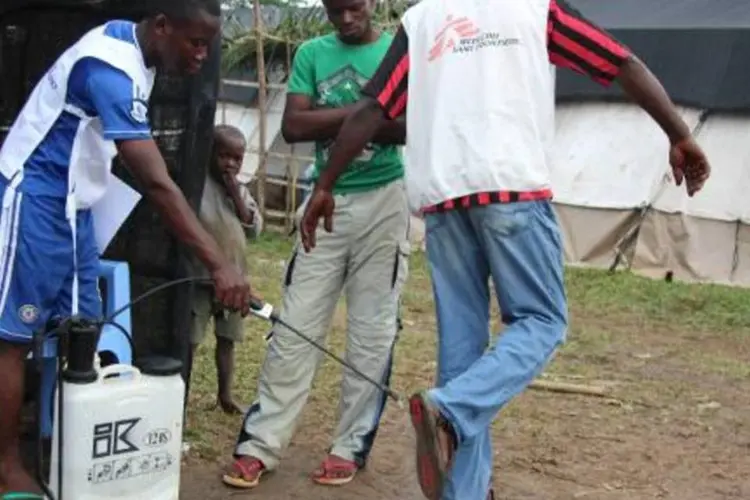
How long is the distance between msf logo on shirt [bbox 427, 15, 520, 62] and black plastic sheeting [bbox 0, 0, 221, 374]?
36.3 inches

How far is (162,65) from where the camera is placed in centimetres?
382

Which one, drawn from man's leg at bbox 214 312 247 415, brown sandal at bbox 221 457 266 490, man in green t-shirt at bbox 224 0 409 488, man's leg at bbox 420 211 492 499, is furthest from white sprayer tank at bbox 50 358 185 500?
man's leg at bbox 214 312 247 415

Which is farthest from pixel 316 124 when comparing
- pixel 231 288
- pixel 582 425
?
pixel 582 425

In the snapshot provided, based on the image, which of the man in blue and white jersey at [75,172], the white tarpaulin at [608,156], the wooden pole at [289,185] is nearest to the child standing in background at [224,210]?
the man in blue and white jersey at [75,172]

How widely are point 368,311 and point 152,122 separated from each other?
1070mm

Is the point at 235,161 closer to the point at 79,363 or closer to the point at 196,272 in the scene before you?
the point at 196,272

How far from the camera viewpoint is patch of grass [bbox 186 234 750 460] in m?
5.96

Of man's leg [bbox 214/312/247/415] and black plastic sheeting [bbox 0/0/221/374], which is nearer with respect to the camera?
black plastic sheeting [bbox 0/0/221/374]

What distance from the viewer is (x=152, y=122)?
14.9 feet

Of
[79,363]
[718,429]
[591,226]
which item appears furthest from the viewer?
[591,226]

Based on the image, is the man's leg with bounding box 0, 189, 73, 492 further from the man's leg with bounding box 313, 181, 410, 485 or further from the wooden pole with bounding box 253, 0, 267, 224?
the wooden pole with bounding box 253, 0, 267, 224

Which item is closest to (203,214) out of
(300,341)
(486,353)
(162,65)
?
(300,341)

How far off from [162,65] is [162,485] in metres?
1.25

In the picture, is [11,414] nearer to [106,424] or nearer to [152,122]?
[106,424]
